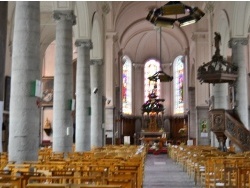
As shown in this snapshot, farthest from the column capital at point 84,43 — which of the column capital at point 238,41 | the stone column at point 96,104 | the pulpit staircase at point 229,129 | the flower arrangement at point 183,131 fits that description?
the flower arrangement at point 183,131

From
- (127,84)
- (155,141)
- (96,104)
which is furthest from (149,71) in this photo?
(96,104)

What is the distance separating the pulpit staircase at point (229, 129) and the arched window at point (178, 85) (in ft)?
82.4

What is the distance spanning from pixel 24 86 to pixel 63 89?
5.08m

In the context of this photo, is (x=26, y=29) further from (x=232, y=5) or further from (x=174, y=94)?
(x=174, y=94)

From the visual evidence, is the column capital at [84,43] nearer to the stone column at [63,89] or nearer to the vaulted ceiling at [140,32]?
the stone column at [63,89]

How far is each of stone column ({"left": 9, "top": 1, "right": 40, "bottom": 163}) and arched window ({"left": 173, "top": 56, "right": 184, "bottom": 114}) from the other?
34529mm

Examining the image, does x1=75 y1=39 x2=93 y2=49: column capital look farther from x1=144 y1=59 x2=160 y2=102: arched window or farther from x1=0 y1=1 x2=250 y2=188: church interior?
x1=144 y1=59 x2=160 y2=102: arched window

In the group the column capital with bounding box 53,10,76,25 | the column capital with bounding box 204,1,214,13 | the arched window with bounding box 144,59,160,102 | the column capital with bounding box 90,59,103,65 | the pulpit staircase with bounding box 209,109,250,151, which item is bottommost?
the pulpit staircase with bounding box 209,109,250,151

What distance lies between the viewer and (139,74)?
4594 cm

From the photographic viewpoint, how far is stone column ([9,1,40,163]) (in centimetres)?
938

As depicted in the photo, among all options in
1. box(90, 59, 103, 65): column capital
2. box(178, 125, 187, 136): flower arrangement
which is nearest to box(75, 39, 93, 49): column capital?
box(90, 59, 103, 65): column capital

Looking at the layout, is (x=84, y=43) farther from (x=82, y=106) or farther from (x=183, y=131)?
(x=183, y=131)

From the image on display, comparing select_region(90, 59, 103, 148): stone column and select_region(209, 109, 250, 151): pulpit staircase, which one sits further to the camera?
select_region(90, 59, 103, 148): stone column

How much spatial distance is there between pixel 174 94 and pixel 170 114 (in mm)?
2384
